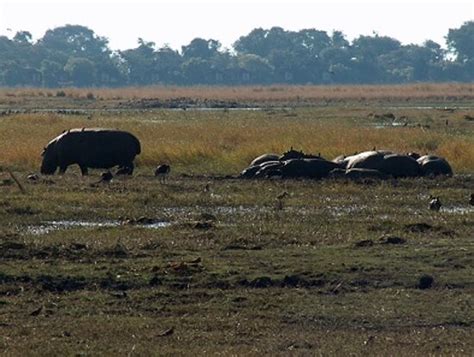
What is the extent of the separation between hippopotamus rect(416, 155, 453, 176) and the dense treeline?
349ft

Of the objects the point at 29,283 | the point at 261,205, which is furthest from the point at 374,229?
the point at 29,283

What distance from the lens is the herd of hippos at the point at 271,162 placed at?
74.9ft

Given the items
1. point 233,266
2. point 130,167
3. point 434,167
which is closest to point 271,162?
point 130,167

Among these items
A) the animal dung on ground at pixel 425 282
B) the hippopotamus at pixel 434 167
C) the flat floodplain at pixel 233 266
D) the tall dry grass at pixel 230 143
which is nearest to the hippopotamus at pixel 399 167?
the hippopotamus at pixel 434 167

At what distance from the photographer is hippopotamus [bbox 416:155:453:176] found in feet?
75.8

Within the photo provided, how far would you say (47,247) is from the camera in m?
14.2

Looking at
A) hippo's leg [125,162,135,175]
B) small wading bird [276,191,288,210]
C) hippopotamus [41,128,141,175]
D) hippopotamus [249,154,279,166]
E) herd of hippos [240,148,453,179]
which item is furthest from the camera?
hippopotamus [41,128,141,175]

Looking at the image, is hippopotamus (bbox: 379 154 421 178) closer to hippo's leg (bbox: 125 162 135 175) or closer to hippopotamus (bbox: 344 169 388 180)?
hippopotamus (bbox: 344 169 388 180)

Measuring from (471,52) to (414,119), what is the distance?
10697 cm

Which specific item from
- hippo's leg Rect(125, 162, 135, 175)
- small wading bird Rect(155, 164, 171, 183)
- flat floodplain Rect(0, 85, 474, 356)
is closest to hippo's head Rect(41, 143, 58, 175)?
flat floodplain Rect(0, 85, 474, 356)

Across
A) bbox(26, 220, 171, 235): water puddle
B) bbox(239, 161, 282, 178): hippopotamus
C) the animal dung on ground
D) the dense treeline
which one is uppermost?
the animal dung on ground

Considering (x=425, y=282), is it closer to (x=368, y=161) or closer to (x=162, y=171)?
(x=368, y=161)

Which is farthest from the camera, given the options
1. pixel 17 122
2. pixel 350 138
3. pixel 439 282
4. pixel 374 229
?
pixel 17 122

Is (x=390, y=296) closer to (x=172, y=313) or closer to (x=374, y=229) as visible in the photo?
(x=172, y=313)
